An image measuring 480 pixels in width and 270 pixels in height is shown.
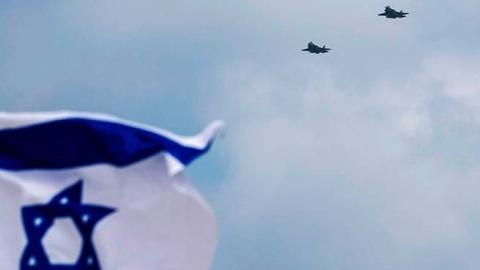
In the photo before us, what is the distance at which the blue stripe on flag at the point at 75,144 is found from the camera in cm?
2162

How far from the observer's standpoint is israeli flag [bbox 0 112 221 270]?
21.2 m

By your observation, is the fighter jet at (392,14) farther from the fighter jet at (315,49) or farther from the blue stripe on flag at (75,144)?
the blue stripe on flag at (75,144)

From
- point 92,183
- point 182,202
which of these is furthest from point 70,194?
point 182,202

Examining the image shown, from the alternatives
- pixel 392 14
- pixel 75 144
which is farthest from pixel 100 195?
pixel 392 14

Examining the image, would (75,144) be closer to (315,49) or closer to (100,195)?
(100,195)

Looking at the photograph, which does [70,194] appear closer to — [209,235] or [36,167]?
[36,167]

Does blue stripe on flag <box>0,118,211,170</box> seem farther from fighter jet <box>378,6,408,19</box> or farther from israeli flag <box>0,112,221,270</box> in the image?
fighter jet <box>378,6,408,19</box>

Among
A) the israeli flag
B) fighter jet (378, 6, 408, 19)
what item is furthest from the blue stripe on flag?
fighter jet (378, 6, 408, 19)

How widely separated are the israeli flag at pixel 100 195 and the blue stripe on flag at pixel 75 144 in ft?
0.05

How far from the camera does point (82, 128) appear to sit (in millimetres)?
21781

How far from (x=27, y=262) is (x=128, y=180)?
2.15m

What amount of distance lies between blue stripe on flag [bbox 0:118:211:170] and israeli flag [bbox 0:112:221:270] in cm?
2

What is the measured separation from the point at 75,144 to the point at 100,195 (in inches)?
38.9

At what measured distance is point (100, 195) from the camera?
21562mm
